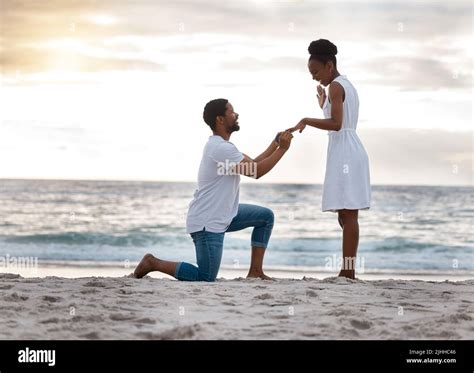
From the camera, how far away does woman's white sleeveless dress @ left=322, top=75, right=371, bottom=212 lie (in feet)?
18.9

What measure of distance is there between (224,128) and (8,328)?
7.61 ft

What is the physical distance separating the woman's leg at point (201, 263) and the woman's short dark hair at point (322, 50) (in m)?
1.53

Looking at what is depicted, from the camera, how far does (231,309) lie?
4.48m

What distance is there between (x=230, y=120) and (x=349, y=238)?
4.15 ft

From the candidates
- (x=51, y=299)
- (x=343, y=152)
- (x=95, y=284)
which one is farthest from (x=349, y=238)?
(x=51, y=299)

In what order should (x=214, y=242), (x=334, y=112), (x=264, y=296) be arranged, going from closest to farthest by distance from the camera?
(x=264, y=296) < (x=214, y=242) < (x=334, y=112)

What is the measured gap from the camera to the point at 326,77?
582cm

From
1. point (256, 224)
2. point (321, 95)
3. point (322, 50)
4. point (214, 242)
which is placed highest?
point (322, 50)

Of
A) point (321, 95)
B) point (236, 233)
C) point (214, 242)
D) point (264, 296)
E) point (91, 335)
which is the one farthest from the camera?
point (236, 233)

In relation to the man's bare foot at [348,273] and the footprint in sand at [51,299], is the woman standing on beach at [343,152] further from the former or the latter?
the footprint in sand at [51,299]

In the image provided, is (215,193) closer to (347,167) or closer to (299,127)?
(299,127)

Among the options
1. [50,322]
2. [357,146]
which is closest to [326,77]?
[357,146]

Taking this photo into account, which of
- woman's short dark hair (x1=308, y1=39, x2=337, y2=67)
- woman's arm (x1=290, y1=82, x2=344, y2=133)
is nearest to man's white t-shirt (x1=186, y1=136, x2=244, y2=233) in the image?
woman's arm (x1=290, y1=82, x2=344, y2=133)
